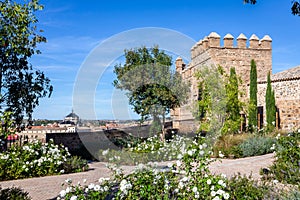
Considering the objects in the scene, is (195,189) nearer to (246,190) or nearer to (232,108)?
(246,190)

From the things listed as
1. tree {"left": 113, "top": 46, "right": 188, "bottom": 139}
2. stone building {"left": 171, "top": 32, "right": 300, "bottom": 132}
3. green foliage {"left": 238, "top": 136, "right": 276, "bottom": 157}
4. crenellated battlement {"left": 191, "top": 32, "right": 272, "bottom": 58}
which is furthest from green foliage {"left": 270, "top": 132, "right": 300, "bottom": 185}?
crenellated battlement {"left": 191, "top": 32, "right": 272, "bottom": 58}

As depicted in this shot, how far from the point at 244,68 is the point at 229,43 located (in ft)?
6.96

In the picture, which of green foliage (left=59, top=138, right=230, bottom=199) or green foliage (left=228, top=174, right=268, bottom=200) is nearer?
green foliage (left=59, top=138, right=230, bottom=199)

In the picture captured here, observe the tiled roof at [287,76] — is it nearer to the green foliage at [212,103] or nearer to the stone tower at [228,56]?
the stone tower at [228,56]

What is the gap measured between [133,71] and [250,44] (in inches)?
364

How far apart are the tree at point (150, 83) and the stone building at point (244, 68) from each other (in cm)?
165

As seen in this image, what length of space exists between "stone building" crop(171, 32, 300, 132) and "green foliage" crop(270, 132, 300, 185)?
1121 centimetres

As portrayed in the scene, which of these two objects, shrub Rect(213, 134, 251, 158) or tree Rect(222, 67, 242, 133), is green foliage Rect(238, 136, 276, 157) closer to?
shrub Rect(213, 134, 251, 158)

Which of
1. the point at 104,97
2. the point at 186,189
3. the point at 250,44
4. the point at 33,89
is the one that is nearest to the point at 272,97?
the point at 250,44

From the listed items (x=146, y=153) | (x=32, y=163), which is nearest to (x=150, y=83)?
(x=146, y=153)

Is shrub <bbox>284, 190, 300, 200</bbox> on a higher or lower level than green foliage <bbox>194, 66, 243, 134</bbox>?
lower

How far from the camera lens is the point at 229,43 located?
2092cm

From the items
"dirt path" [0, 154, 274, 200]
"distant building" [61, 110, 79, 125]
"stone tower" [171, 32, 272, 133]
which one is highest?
"stone tower" [171, 32, 272, 133]

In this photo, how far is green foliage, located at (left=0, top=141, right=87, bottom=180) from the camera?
831 centimetres
